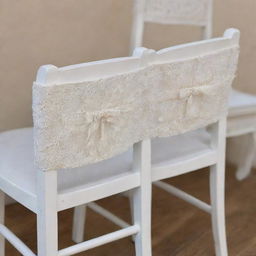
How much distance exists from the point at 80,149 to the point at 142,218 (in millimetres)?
343

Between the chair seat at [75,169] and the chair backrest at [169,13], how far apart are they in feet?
1.54

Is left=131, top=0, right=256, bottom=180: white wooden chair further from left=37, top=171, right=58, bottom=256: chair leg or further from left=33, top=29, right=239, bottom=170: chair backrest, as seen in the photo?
left=37, top=171, right=58, bottom=256: chair leg

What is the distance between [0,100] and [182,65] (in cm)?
95

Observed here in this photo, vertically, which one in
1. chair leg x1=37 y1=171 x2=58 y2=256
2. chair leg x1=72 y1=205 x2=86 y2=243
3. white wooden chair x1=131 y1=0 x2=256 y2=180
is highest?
A: white wooden chair x1=131 y1=0 x2=256 y2=180

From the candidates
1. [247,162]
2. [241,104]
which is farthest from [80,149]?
[247,162]

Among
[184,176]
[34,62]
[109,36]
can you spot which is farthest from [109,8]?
[184,176]

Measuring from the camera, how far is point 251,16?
2.65 metres

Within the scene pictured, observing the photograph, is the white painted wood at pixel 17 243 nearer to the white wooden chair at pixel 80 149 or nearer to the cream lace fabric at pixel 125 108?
the white wooden chair at pixel 80 149

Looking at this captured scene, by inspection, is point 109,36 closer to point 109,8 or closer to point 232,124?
point 109,8

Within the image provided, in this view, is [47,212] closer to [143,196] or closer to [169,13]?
[143,196]

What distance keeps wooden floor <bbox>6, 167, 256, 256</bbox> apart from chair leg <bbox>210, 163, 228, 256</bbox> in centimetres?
14

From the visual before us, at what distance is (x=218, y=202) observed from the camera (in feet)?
5.88

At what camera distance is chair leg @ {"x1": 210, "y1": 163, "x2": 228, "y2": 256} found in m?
1.77

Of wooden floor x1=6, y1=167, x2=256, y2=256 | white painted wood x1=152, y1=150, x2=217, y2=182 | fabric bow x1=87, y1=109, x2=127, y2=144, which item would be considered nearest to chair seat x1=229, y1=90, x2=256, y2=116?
wooden floor x1=6, y1=167, x2=256, y2=256
